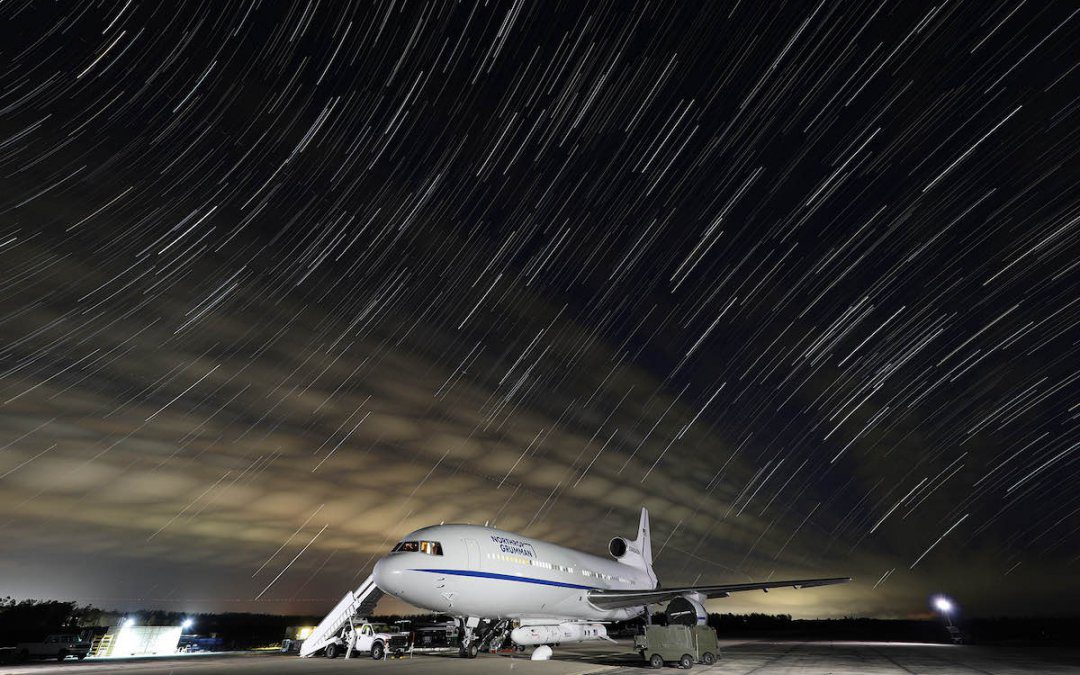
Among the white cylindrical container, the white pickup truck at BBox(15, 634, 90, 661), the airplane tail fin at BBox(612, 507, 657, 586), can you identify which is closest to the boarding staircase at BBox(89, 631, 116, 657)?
the white pickup truck at BBox(15, 634, 90, 661)

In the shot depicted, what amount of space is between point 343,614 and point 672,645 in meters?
15.1

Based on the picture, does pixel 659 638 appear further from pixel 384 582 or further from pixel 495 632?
pixel 384 582

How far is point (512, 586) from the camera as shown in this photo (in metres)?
24.5

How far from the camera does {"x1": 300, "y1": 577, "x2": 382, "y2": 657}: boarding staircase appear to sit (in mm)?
26672

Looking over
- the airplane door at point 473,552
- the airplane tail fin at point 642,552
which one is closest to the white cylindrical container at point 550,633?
the airplane door at point 473,552

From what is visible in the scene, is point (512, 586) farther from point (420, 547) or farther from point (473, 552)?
point (420, 547)

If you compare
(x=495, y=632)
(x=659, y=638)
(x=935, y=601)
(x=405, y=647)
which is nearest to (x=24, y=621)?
(x=405, y=647)

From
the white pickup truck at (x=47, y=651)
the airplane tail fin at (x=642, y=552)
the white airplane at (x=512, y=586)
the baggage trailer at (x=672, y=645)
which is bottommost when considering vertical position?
the white pickup truck at (x=47, y=651)

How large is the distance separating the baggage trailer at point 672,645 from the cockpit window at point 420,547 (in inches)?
329

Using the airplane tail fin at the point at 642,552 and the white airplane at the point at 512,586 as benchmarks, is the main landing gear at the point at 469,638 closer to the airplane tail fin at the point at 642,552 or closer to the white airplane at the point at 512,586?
the white airplane at the point at 512,586

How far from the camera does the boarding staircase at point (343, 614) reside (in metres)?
26.7

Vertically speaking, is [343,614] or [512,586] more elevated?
[512,586]

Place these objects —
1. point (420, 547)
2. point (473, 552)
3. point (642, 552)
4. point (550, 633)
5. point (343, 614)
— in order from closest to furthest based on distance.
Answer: point (420, 547)
point (473, 552)
point (550, 633)
point (343, 614)
point (642, 552)

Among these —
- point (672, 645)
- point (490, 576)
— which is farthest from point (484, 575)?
point (672, 645)
